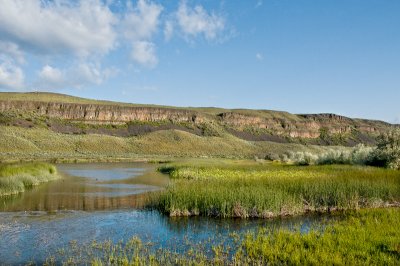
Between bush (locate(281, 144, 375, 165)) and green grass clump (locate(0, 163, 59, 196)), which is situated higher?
bush (locate(281, 144, 375, 165))

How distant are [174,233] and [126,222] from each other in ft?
9.87

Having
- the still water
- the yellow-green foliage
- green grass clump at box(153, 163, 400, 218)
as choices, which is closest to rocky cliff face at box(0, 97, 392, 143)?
green grass clump at box(153, 163, 400, 218)

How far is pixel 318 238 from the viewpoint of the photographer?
13.6 meters

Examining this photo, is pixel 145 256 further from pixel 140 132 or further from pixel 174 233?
pixel 140 132

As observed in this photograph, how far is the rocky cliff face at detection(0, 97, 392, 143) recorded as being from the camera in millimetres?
133375

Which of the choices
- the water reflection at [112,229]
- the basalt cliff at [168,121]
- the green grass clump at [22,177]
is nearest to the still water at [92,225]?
the water reflection at [112,229]

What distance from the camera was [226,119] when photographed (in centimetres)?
16388

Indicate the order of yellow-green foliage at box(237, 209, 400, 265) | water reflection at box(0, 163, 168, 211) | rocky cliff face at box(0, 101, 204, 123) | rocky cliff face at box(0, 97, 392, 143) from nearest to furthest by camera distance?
yellow-green foliage at box(237, 209, 400, 265), water reflection at box(0, 163, 168, 211), rocky cliff face at box(0, 101, 204, 123), rocky cliff face at box(0, 97, 392, 143)

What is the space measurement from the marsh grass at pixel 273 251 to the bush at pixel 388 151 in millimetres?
24138

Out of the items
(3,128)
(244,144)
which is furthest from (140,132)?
(3,128)

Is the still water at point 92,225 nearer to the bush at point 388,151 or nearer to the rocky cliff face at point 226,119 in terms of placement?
the bush at point 388,151

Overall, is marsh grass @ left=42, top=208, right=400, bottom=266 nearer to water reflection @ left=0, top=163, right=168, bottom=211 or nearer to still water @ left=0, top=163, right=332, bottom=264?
still water @ left=0, top=163, right=332, bottom=264

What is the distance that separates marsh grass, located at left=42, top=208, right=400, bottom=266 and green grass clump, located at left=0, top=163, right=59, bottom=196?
14.6m

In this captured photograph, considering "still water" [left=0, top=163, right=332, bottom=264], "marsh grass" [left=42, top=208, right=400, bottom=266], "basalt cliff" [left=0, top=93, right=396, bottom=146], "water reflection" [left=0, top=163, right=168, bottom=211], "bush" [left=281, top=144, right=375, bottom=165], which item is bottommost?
"water reflection" [left=0, top=163, right=168, bottom=211]
